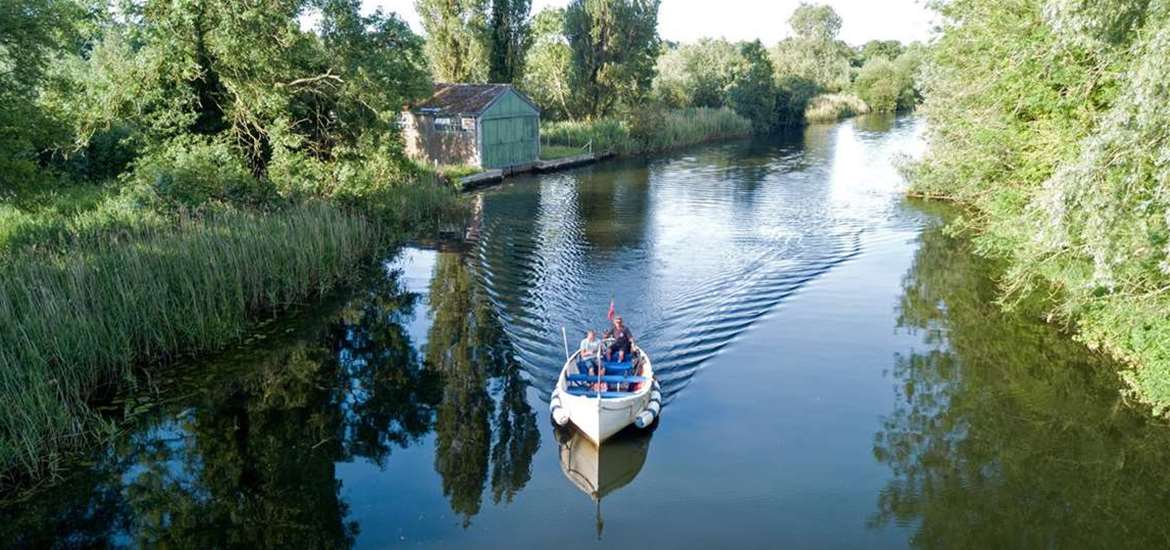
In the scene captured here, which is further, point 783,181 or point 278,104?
point 783,181

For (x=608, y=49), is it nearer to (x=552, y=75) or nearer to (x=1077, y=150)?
(x=552, y=75)

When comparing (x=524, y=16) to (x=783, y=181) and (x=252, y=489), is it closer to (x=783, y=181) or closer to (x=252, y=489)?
(x=783, y=181)

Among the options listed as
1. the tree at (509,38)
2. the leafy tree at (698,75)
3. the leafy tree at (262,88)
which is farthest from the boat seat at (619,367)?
the leafy tree at (698,75)

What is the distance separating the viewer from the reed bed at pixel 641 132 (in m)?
51.0

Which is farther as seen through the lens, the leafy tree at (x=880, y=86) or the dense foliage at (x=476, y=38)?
the leafy tree at (x=880, y=86)

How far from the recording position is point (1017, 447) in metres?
12.9

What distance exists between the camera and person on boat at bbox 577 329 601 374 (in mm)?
14234

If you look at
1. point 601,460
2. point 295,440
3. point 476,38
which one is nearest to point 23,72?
point 295,440

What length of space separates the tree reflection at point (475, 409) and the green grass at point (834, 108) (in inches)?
2597

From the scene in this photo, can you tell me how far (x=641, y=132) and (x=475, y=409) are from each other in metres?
41.8

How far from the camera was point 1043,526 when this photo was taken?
35.1ft

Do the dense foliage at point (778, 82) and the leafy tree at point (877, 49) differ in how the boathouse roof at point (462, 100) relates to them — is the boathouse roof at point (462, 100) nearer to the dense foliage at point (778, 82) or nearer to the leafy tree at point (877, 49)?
the dense foliage at point (778, 82)

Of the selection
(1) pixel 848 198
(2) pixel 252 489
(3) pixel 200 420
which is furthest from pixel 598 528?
(1) pixel 848 198

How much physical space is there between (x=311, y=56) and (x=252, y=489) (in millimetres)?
17067
